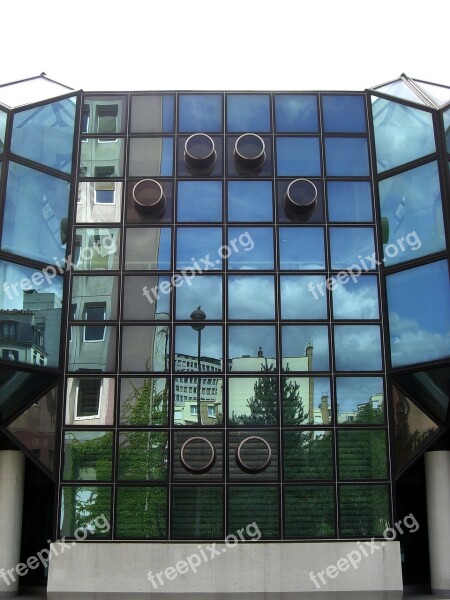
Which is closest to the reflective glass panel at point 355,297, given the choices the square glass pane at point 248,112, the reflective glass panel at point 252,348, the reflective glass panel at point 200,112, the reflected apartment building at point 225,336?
the reflected apartment building at point 225,336

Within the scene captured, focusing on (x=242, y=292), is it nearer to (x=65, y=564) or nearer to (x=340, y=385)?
(x=340, y=385)

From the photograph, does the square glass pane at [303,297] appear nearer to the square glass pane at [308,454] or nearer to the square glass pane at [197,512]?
the square glass pane at [308,454]

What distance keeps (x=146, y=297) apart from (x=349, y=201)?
Answer: 288 inches

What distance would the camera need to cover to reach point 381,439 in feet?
77.1

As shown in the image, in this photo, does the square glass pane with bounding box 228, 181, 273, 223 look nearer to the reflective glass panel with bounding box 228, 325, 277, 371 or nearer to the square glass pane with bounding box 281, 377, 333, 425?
the reflective glass panel with bounding box 228, 325, 277, 371

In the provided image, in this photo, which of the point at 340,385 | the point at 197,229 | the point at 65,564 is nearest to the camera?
the point at 65,564

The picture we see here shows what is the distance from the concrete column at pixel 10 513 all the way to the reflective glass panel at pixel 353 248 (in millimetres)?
11581

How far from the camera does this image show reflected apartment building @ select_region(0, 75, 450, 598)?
22.8 meters

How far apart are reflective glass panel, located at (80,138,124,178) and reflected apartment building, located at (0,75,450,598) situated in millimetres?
72

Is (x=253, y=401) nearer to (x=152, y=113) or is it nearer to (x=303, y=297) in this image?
(x=303, y=297)

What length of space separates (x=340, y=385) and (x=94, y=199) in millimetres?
9942

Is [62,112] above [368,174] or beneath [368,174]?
above

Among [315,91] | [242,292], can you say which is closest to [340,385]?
[242,292]

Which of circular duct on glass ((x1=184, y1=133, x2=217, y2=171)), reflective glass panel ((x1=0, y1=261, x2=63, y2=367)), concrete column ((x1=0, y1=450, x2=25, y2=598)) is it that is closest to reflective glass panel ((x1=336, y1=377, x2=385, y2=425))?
circular duct on glass ((x1=184, y1=133, x2=217, y2=171))
